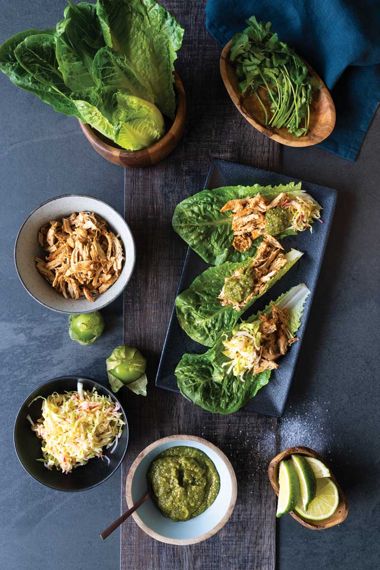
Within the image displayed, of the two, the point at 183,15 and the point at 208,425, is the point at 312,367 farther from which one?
the point at 183,15

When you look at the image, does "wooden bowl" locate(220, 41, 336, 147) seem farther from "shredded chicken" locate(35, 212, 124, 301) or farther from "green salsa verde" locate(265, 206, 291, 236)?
"shredded chicken" locate(35, 212, 124, 301)

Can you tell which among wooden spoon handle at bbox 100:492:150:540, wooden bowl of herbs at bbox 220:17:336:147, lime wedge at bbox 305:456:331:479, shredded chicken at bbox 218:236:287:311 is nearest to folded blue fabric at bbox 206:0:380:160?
wooden bowl of herbs at bbox 220:17:336:147

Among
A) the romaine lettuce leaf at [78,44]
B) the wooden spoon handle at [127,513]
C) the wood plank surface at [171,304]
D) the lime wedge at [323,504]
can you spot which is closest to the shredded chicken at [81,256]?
the wood plank surface at [171,304]

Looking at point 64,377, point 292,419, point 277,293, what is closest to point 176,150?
point 277,293

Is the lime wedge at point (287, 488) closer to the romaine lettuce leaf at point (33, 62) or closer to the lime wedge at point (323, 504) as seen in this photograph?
the lime wedge at point (323, 504)

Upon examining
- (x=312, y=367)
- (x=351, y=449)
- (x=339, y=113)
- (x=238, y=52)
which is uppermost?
(x=238, y=52)
